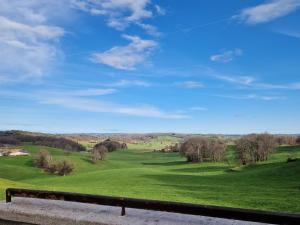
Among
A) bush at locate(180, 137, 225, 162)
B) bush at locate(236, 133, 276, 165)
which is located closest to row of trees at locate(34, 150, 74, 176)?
bush at locate(180, 137, 225, 162)

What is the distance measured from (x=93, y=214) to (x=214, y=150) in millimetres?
116294

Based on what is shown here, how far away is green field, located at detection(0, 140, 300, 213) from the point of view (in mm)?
29453

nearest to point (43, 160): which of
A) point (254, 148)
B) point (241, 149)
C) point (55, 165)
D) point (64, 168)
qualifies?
point (55, 165)

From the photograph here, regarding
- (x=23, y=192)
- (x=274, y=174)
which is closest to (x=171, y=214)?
(x=23, y=192)

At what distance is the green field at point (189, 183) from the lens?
96.6 feet

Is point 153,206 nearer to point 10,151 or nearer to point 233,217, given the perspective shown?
point 233,217

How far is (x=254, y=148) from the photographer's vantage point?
332 feet

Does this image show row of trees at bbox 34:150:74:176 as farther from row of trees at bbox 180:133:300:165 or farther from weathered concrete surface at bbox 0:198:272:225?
weathered concrete surface at bbox 0:198:272:225

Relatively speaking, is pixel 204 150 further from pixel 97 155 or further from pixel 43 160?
pixel 43 160

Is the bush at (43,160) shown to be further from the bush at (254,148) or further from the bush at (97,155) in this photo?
the bush at (254,148)

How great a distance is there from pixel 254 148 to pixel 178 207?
9984 cm

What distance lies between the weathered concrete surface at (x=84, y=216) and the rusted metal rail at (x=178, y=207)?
81 mm

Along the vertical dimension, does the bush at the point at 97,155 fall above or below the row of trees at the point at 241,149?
below

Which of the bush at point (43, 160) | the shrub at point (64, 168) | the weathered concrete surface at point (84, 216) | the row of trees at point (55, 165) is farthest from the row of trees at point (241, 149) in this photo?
the weathered concrete surface at point (84, 216)
